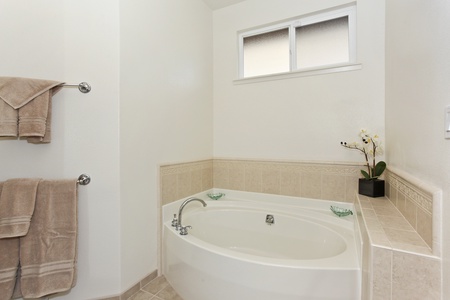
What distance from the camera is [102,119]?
1.46m

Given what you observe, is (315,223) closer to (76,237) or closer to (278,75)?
(278,75)

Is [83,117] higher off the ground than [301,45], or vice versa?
[301,45]

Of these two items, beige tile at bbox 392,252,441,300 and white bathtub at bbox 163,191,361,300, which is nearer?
beige tile at bbox 392,252,441,300

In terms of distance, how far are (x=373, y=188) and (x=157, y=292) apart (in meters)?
1.91

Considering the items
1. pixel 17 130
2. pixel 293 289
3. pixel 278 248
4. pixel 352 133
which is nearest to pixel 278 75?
pixel 352 133

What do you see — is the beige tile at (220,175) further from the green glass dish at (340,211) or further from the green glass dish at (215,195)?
the green glass dish at (340,211)

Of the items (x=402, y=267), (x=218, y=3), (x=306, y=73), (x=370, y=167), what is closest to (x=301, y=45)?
(x=306, y=73)

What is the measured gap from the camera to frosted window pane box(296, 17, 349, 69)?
2.06m

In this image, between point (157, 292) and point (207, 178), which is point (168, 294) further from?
point (207, 178)

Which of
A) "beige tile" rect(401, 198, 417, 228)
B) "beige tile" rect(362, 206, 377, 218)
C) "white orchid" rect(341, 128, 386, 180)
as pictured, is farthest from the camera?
"white orchid" rect(341, 128, 386, 180)

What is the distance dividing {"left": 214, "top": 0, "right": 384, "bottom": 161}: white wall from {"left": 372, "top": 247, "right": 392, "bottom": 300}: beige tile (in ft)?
4.16

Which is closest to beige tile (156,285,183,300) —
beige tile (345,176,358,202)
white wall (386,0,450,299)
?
white wall (386,0,450,299)

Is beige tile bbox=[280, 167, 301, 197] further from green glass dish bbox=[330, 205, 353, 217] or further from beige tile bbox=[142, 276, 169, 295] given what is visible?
beige tile bbox=[142, 276, 169, 295]

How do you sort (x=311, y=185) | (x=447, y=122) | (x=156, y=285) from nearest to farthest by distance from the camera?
1. (x=447, y=122)
2. (x=156, y=285)
3. (x=311, y=185)
